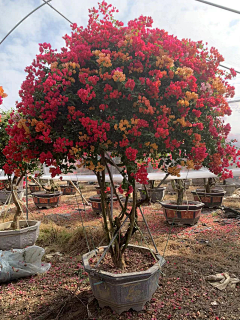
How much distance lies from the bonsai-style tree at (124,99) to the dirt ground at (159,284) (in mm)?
1109

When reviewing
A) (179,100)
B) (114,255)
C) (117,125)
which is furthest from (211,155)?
(114,255)

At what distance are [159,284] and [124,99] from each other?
2.47 meters

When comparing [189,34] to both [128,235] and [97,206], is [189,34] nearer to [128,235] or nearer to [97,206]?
[128,235]

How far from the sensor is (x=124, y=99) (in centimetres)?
222

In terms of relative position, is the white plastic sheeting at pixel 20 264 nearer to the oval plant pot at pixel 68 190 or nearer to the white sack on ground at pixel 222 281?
the white sack on ground at pixel 222 281

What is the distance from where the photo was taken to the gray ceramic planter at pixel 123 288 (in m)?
2.36

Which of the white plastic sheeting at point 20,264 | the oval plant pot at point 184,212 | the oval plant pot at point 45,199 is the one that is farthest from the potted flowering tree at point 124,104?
the oval plant pot at point 45,199

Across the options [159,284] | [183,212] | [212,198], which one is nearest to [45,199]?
[183,212]

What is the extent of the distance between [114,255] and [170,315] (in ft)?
2.68

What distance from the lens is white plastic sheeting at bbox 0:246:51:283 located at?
351 centimetres

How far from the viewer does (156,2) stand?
475cm

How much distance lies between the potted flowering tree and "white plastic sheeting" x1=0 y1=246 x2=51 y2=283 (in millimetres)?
1536

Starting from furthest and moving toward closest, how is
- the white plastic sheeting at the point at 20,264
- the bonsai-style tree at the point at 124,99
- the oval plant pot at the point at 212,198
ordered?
the oval plant pot at the point at 212,198
the white plastic sheeting at the point at 20,264
the bonsai-style tree at the point at 124,99

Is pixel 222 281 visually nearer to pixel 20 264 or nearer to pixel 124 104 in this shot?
pixel 124 104
